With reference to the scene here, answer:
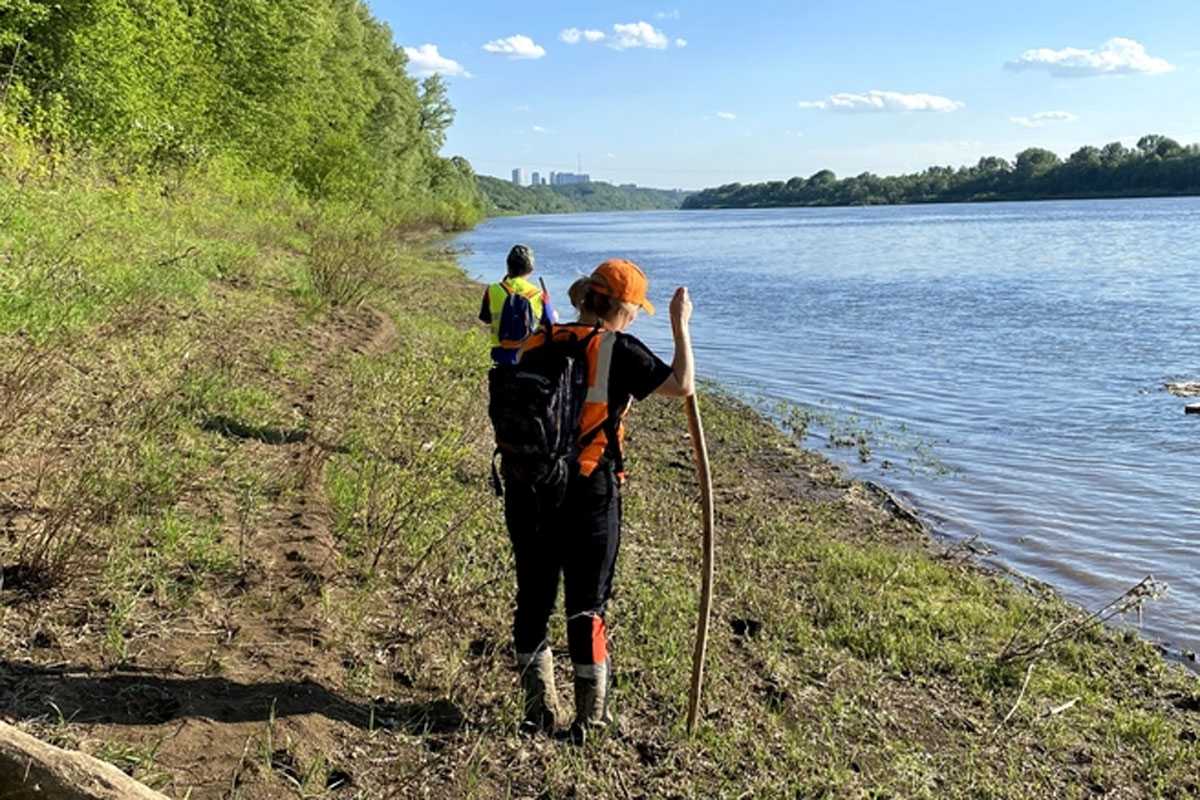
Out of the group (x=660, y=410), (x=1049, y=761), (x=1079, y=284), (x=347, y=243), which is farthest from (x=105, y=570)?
(x=1079, y=284)

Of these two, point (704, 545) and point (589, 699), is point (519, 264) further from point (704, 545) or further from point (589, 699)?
point (589, 699)

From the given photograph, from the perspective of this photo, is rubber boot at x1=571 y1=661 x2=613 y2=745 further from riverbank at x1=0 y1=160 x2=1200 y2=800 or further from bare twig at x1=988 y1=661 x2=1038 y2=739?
bare twig at x1=988 y1=661 x2=1038 y2=739

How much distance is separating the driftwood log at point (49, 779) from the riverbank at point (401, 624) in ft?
2.06

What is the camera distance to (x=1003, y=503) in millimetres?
9875

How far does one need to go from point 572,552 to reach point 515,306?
3.52 metres

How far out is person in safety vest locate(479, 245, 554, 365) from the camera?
22.4 feet

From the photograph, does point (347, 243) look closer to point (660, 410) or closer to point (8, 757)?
point (660, 410)

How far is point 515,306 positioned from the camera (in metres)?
6.82

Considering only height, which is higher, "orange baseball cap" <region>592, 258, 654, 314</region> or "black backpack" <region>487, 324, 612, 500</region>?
"orange baseball cap" <region>592, 258, 654, 314</region>

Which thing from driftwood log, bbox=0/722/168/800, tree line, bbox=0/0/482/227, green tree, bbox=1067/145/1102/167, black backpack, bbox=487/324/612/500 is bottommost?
driftwood log, bbox=0/722/168/800

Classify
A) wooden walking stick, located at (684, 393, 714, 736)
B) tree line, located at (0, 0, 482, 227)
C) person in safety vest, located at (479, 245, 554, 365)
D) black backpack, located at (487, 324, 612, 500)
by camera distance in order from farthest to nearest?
tree line, located at (0, 0, 482, 227), person in safety vest, located at (479, 245, 554, 365), wooden walking stick, located at (684, 393, 714, 736), black backpack, located at (487, 324, 612, 500)

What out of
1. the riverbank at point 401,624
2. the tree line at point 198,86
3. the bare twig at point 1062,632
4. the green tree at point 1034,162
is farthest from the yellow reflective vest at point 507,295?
the green tree at point 1034,162

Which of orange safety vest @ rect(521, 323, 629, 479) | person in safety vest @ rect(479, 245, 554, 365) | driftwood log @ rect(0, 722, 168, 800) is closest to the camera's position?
driftwood log @ rect(0, 722, 168, 800)

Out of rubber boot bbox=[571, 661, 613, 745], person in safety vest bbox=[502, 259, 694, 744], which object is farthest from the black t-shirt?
rubber boot bbox=[571, 661, 613, 745]
